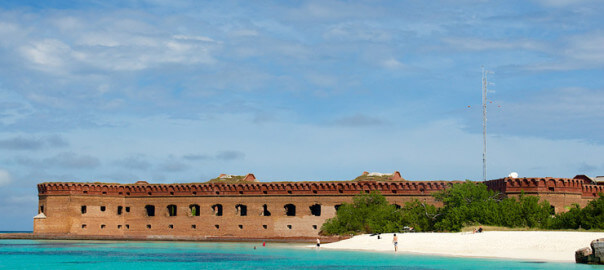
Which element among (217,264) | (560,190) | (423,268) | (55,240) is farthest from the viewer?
(55,240)

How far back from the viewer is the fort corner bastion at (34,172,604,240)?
5950 cm

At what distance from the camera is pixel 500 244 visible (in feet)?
128

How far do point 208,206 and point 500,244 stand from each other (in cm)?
3040

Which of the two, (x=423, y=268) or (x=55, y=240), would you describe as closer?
(x=423, y=268)

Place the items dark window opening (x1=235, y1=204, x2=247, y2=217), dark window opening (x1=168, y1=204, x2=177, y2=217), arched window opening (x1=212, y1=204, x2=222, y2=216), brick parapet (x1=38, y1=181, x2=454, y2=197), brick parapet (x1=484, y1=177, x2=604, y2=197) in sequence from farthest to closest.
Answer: dark window opening (x1=168, y1=204, x2=177, y2=217), arched window opening (x1=212, y1=204, x2=222, y2=216), dark window opening (x1=235, y1=204, x2=247, y2=217), brick parapet (x1=38, y1=181, x2=454, y2=197), brick parapet (x1=484, y1=177, x2=604, y2=197)

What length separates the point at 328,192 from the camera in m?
60.0

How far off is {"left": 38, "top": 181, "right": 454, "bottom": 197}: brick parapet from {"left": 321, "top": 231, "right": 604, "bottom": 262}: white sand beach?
13246 mm

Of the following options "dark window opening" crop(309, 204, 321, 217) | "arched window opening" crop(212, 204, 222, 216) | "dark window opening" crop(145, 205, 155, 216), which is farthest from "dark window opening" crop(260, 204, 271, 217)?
"dark window opening" crop(145, 205, 155, 216)

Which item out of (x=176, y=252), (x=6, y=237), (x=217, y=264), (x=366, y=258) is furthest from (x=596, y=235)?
(x=6, y=237)

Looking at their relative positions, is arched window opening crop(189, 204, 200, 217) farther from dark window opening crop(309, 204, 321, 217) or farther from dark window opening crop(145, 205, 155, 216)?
dark window opening crop(309, 204, 321, 217)

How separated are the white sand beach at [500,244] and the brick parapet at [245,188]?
13246 mm

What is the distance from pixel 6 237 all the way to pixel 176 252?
31.8 m

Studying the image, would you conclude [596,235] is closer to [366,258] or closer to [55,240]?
[366,258]

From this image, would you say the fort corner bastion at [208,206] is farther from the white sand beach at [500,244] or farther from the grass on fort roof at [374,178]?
the white sand beach at [500,244]
